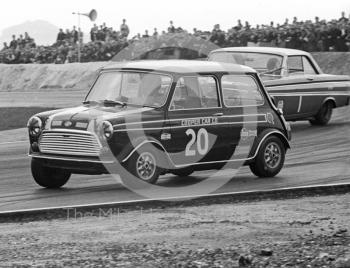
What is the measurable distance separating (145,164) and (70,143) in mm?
889

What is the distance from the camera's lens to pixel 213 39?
34.2m

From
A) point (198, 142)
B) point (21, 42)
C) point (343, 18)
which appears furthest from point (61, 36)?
point (198, 142)

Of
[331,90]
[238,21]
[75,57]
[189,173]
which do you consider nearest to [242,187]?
[189,173]

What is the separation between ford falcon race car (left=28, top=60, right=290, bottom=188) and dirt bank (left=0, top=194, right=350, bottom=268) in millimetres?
1512

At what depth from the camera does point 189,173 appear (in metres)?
11.5

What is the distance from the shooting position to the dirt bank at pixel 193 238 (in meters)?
6.48

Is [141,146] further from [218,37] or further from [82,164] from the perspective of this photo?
[218,37]

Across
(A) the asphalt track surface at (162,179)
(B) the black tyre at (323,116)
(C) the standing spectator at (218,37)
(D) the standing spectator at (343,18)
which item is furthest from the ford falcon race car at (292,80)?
(C) the standing spectator at (218,37)

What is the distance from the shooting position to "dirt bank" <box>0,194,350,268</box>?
6.48m

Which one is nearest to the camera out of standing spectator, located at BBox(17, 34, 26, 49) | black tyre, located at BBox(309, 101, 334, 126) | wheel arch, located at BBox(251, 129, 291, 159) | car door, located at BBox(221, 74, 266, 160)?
car door, located at BBox(221, 74, 266, 160)

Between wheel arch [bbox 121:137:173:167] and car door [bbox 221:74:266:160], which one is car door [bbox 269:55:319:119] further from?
wheel arch [bbox 121:137:173:167]

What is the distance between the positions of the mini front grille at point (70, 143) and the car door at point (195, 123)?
0.94 meters

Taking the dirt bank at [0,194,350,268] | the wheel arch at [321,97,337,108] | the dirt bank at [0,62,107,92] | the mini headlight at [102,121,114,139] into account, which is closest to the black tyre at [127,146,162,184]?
the mini headlight at [102,121,114,139]

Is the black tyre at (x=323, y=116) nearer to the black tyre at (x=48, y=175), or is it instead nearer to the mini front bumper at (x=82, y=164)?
the black tyre at (x=48, y=175)
